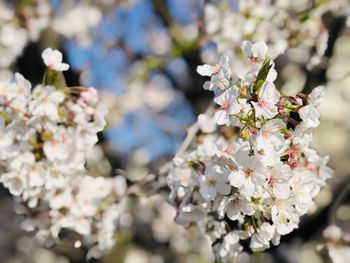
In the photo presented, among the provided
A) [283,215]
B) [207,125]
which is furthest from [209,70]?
[207,125]

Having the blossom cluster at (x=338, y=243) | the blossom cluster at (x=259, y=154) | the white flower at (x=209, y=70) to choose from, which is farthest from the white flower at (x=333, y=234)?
the white flower at (x=209, y=70)

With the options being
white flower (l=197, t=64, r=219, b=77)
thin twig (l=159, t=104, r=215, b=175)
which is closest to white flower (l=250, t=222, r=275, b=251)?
white flower (l=197, t=64, r=219, b=77)

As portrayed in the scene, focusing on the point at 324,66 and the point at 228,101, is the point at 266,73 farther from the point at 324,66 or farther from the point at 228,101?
the point at 324,66

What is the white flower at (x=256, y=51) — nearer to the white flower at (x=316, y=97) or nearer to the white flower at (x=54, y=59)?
the white flower at (x=316, y=97)

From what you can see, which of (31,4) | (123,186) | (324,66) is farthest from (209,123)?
(31,4)

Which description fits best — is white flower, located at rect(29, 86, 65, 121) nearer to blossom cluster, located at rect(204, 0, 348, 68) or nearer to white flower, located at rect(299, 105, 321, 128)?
white flower, located at rect(299, 105, 321, 128)

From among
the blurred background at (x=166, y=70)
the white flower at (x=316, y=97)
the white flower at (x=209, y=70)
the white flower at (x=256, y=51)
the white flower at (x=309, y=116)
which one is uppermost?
the white flower at (x=256, y=51)

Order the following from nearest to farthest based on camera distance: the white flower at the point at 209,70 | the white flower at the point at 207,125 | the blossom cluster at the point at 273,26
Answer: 1. the white flower at the point at 209,70
2. the white flower at the point at 207,125
3. the blossom cluster at the point at 273,26
